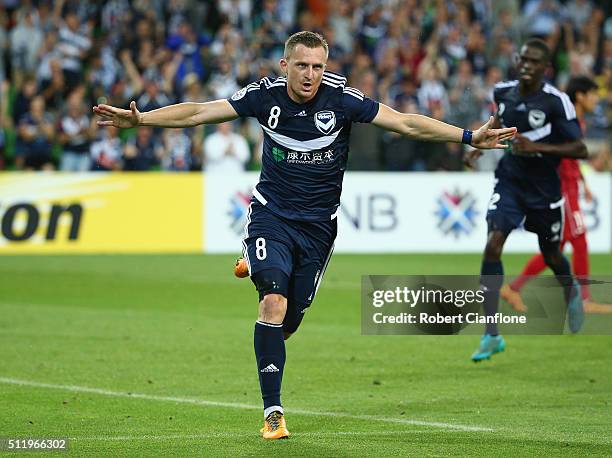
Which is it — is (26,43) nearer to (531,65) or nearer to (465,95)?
(465,95)

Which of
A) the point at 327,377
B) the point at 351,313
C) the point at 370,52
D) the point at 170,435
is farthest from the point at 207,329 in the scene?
the point at 370,52

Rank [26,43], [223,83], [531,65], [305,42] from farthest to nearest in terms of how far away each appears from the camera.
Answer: [26,43] → [223,83] → [531,65] → [305,42]

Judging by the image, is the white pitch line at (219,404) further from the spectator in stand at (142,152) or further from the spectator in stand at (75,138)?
the spectator in stand at (75,138)

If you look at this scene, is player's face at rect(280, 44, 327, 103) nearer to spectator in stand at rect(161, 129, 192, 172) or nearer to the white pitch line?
the white pitch line

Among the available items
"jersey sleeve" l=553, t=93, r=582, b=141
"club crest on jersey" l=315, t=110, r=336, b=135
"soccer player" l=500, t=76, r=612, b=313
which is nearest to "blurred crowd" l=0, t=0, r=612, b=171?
"soccer player" l=500, t=76, r=612, b=313

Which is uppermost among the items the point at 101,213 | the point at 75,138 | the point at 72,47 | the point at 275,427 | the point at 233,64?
the point at 72,47

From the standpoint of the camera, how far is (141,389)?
31.5 feet

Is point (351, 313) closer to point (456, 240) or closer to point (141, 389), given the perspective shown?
point (141, 389)

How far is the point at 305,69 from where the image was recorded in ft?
25.8

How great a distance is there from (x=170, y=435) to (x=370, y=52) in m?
18.8

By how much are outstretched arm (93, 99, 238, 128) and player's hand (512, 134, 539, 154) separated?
→ 3.77m

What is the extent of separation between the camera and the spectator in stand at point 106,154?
71.7 feet

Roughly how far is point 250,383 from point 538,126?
148 inches

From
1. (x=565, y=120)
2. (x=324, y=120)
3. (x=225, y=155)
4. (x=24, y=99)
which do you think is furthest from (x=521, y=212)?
(x=24, y=99)
